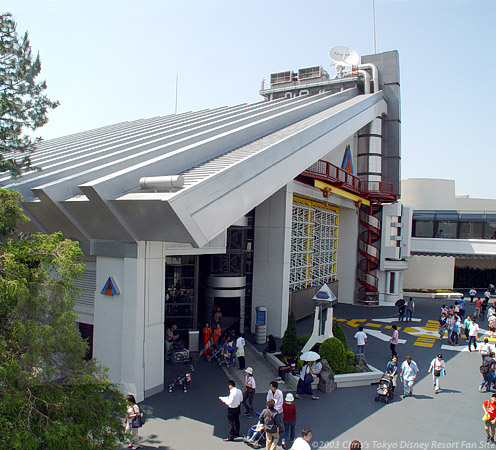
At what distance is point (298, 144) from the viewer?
57.3 feet

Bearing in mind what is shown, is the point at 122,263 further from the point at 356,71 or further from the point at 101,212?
the point at 356,71

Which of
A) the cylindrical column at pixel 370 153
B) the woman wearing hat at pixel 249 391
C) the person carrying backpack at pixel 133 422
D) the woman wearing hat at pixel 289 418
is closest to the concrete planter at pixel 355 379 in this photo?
the woman wearing hat at pixel 249 391

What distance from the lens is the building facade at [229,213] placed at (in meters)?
12.2

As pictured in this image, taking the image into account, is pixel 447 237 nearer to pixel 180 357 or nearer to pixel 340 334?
pixel 340 334

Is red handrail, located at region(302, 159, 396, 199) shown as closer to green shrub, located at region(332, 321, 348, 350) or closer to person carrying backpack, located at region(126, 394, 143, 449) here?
green shrub, located at region(332, 321, 348, 350)

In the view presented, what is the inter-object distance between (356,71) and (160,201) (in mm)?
25718

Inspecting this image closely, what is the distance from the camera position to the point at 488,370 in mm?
13820

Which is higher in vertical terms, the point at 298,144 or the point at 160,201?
the point at 298,144

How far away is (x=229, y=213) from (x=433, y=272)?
32.9m

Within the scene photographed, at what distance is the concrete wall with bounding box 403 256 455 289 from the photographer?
40656 mm

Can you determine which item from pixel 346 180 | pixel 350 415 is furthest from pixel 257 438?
pixel 346 180

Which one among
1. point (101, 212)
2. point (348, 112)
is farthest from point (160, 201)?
point (348, 112)

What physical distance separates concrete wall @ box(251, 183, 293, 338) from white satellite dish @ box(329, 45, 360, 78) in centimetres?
1649

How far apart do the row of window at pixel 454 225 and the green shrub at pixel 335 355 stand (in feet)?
89.4
